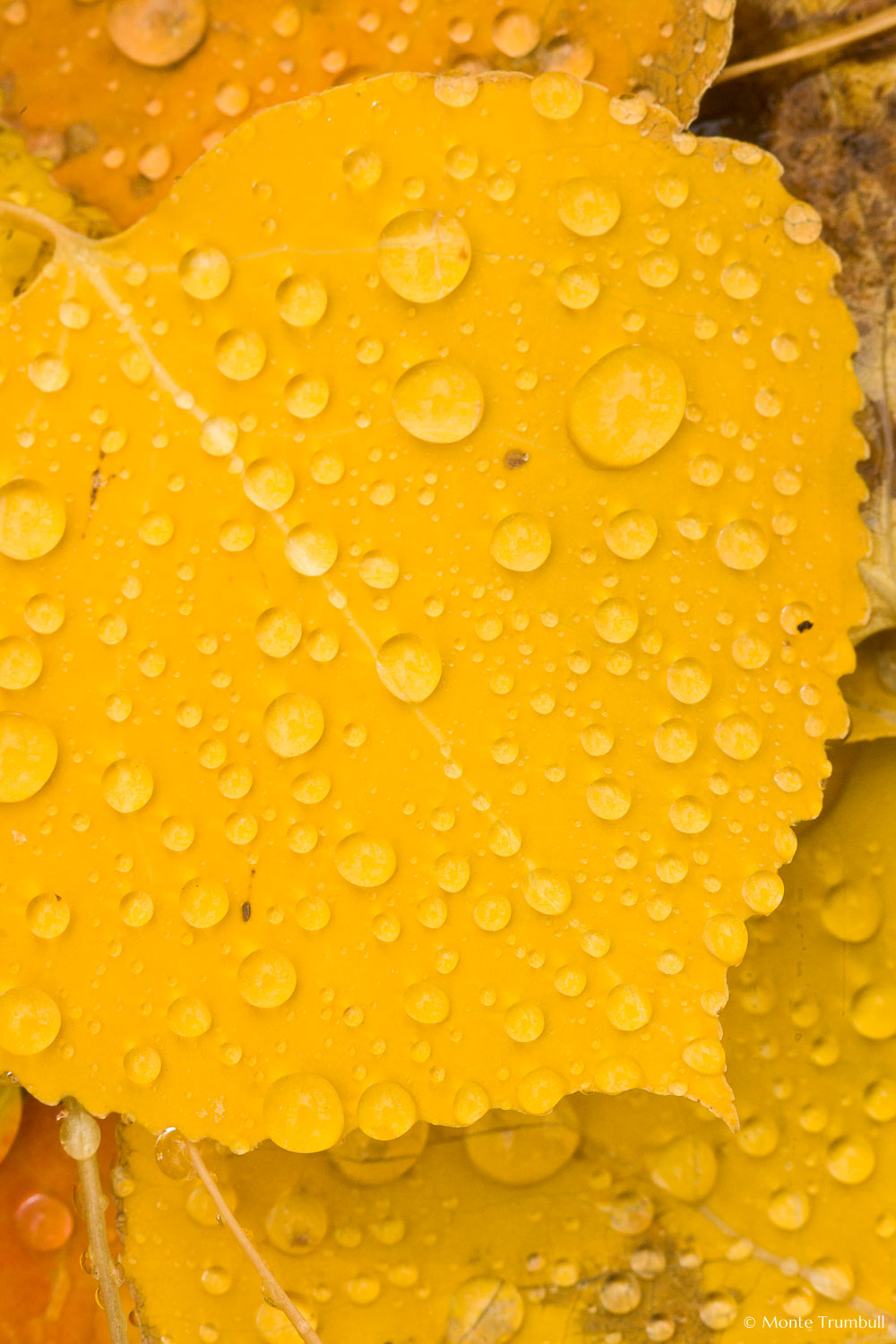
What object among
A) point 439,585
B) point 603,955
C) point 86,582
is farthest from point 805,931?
point 86,582

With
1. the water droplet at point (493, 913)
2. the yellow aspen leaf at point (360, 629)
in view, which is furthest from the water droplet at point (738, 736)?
the water droplet at point (493, 913)

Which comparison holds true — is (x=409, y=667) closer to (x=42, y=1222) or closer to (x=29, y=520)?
(x=29, y=520)

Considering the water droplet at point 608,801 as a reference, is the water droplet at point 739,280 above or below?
above

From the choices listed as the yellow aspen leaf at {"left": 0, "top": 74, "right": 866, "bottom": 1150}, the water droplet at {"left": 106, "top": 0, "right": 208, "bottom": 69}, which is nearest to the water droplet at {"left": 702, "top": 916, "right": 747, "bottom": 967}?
the yellow aspen leaf at {"left": 0, "top": 74, "right": 866, "bottom": 1150}

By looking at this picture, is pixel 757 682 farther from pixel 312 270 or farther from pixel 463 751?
pixel 312 270

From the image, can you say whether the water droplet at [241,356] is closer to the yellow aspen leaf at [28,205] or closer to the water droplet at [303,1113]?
the yellow aspen leaf at [28,205]

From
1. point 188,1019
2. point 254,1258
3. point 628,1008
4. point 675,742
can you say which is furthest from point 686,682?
point 254,1258

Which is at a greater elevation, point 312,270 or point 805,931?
point 312,270
